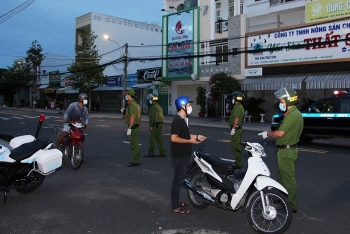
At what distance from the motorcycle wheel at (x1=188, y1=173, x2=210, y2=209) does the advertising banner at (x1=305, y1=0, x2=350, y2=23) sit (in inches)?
776

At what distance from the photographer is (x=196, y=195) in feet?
18.1

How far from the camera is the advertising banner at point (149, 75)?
33500mm

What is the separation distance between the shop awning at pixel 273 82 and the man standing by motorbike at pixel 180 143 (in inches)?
740

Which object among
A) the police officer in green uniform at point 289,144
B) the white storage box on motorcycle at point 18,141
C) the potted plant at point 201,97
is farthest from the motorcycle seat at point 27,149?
the potted plant at point 201,97

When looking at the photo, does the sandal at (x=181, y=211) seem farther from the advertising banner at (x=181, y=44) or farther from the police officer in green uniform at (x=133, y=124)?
the advertising banner at (x=181, y=44)

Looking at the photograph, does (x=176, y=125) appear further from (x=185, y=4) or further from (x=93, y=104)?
(x=93, y=104)

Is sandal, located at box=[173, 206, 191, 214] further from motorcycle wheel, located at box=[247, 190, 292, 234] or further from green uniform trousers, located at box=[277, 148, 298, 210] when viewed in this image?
green uniform trousers, located at box=[277, 148, 298, 210]

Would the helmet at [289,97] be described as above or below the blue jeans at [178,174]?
above

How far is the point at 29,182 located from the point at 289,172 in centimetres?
435

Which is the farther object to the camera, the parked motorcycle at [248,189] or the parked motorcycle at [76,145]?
the parked motorcycle at [76,145]

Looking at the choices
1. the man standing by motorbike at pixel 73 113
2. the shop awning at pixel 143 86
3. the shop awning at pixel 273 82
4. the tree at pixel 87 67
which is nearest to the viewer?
the man standing by motorbike at pixel 73 113

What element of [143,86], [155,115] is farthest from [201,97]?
[155,115]

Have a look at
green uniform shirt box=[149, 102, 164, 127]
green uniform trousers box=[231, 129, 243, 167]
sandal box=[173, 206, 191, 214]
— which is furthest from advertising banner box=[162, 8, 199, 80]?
sandal box=[173, 206, 191, 214]

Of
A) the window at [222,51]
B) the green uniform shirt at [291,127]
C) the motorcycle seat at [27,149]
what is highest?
the window at [222,51]
